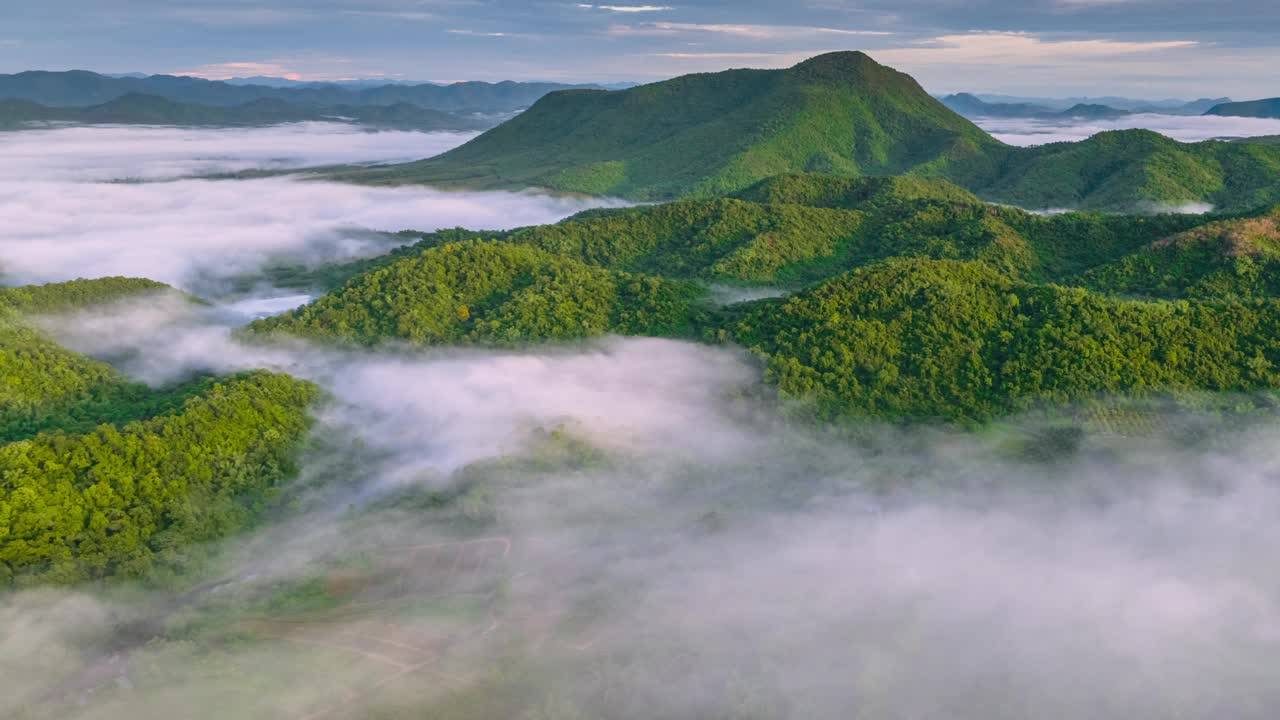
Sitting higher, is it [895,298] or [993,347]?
[895,298]

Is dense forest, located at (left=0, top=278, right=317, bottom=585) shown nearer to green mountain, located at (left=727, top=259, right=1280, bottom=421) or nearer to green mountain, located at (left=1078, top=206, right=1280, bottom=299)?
green mountain, located at (left=727, top=259, right=1280, bottom=421)

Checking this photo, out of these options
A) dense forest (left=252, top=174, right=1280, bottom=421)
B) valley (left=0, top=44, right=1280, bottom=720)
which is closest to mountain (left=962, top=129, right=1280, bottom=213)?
dense forest (left=252, top=174, right=1280, bottom=421)

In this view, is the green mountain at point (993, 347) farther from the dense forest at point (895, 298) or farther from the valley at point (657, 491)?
the valley at point (657, 491)

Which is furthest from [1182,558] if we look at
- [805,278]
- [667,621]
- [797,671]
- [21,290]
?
[21,290]

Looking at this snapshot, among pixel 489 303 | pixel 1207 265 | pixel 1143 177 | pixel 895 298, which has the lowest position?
pixel 489 303

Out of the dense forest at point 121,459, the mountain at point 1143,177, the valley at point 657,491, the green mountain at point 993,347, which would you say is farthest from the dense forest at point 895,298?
the mountain at point 1143,177

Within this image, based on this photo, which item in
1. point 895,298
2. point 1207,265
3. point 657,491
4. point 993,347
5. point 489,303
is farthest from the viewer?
point 1207,265

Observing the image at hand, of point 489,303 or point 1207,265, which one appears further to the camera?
point 1207,265

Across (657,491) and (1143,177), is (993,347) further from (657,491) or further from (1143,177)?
(1143,177)

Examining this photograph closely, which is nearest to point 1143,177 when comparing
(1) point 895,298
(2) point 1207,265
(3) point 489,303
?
(2) point 1207,265

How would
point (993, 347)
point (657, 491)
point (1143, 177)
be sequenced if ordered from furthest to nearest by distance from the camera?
1. point (1143, 177)
2. point (993, 347)
3. point (657, 491)

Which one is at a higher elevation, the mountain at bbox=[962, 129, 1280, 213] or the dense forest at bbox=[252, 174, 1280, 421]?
the mountain at bbox=[962, 129, 1280, 213]
